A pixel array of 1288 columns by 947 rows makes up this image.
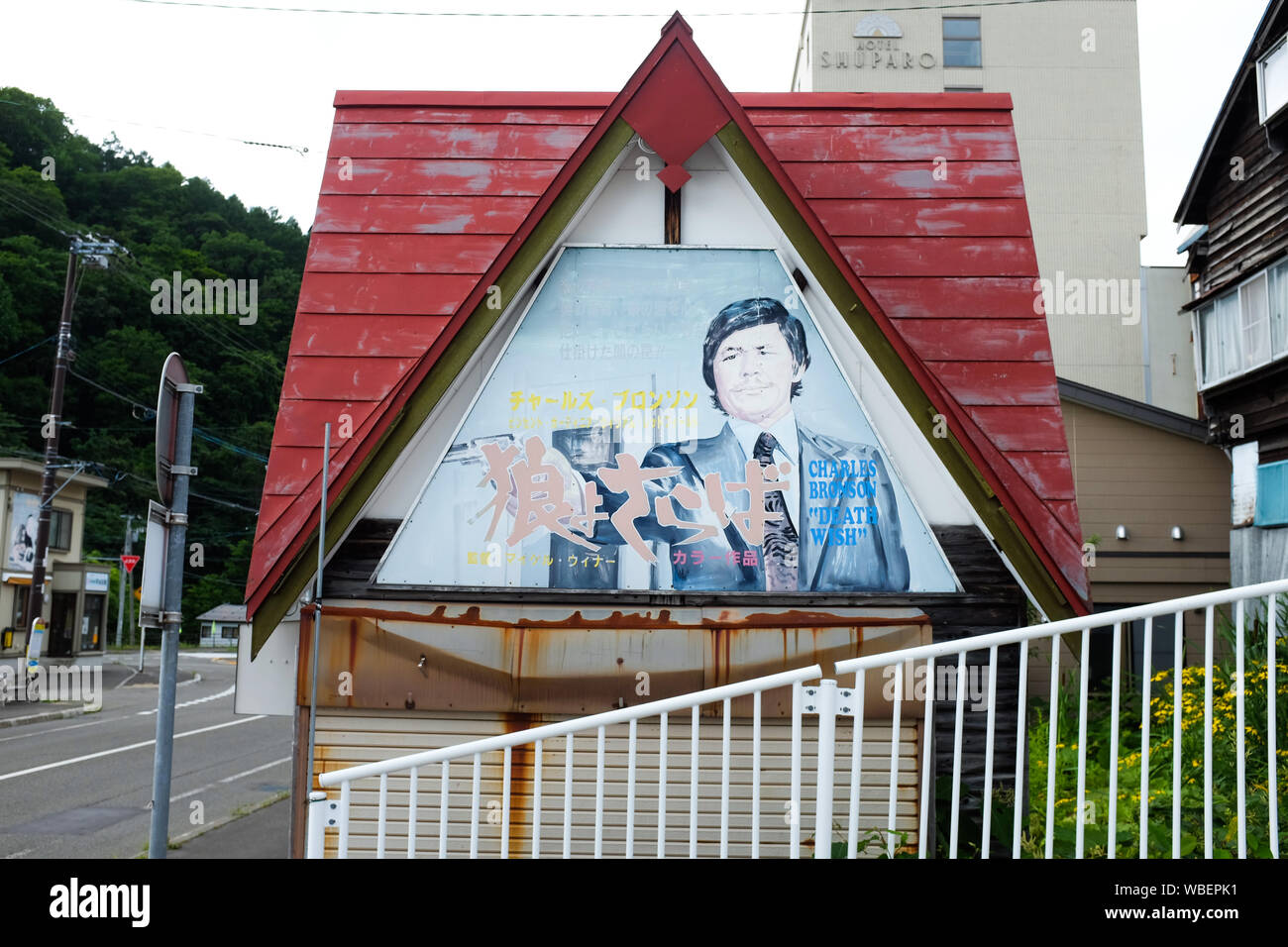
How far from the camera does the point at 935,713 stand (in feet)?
24.4

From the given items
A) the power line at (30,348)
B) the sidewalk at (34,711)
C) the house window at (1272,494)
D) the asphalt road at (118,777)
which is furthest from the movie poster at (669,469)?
the power line at (30,348)

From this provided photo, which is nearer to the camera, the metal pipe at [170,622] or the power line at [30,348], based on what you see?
the metal pipe at [170,622]

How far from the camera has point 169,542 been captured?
5.44 meters

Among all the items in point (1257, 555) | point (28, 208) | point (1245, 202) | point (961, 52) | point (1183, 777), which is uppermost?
point (961, 52)

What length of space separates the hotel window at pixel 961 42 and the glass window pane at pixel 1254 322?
22.4 metres

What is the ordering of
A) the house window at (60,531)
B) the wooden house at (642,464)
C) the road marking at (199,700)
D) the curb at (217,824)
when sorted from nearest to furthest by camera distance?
the wooden house at (642,464) < the curb at (217,824) < the road marking at (199,700) < the house window at (60,531)

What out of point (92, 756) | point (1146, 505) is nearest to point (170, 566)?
point (92, 756)

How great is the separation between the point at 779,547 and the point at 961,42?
120 feet

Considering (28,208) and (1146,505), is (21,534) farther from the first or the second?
(1146,505)

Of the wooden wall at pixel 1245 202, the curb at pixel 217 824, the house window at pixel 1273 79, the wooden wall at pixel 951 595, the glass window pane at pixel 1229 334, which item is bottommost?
the curb at pixel 217 824

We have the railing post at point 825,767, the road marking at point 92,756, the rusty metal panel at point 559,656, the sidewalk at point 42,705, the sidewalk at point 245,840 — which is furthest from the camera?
the sidewalk at point 42,705

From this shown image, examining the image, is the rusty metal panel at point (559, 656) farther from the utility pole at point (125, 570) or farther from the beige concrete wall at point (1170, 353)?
the utility pole at point (125, 570)

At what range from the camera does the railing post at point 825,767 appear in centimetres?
381

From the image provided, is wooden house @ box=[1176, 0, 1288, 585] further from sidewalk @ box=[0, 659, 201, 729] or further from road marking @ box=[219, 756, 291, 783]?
sidewalk @ box=[0, 659, 201, 729]
